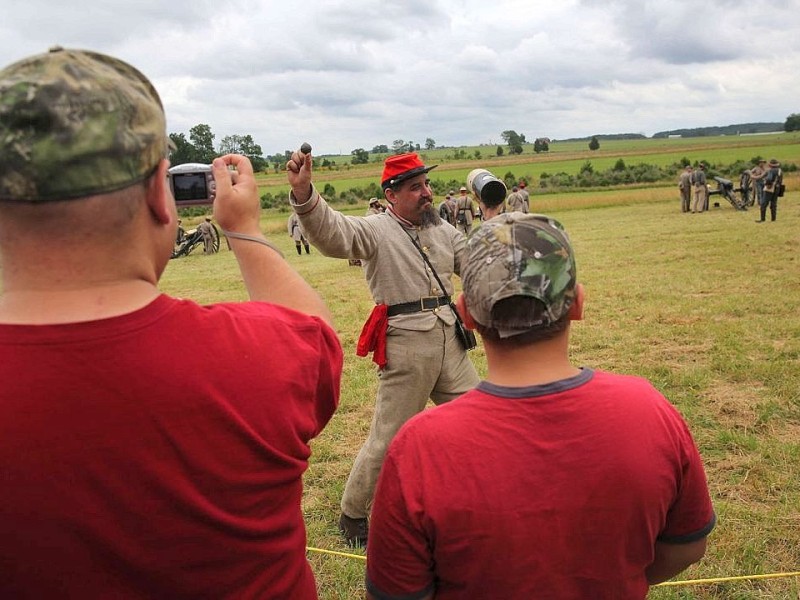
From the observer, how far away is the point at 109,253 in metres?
1.05

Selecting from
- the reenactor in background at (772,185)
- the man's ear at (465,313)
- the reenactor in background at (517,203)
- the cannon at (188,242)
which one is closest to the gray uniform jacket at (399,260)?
the man's ear at (465,313)

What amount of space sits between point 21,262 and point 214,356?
1.12 ft

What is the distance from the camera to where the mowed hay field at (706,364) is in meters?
3.53

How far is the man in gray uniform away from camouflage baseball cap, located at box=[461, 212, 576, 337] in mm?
2139

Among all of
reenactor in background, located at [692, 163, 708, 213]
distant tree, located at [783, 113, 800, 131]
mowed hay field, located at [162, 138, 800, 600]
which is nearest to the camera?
mowed hay field, located at [162, 138, 800, 600]

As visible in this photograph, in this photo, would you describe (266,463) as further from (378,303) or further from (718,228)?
(718,228)

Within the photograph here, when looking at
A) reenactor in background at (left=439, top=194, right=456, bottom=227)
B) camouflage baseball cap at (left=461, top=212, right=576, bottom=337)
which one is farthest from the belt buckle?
reenactor in background at (left=439, top=194, right=456, bottom=227)

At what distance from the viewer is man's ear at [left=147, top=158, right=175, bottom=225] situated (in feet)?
3.58

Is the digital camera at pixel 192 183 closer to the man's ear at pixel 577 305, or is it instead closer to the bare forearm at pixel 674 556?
the man's ear at pixel 577 305

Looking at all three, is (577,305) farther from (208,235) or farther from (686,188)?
(686,188)

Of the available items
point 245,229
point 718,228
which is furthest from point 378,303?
point 718,228

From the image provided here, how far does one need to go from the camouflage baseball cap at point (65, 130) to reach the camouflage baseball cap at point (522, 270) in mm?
714

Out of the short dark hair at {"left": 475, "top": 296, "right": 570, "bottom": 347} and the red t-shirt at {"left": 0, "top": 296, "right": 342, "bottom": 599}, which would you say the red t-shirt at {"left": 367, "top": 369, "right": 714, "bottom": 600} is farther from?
the red t-shirt at {"left": 0, "top": 296, "right": 342, "bottom": 599}

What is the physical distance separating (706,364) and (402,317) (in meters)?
4.26
